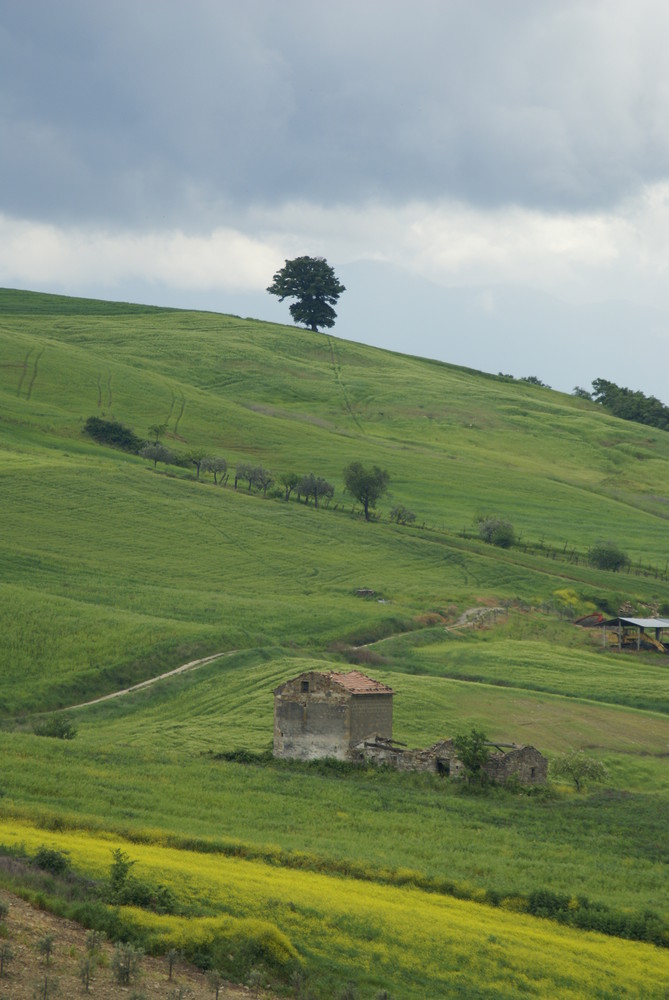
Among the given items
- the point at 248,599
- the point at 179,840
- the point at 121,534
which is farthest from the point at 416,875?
the point at 121,534

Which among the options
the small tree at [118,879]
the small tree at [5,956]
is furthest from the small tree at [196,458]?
the small tree at [5,956]

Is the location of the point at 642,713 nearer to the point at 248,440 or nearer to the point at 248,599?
the point at 248,599

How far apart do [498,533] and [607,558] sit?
31.6ft

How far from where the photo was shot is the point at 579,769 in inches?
1955

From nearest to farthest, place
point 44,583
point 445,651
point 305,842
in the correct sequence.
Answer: point 305,842 < point 445,651 < point 44,583

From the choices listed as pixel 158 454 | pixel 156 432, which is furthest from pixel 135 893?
pixel 156 432

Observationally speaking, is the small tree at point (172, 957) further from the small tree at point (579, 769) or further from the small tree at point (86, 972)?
the small tree at point (579, 769)

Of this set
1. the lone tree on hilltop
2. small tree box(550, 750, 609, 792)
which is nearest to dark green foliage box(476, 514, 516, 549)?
the lone tree on hilltop

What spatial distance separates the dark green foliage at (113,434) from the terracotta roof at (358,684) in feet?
254

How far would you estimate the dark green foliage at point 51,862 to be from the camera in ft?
86.5

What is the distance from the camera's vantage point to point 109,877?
87.1ft

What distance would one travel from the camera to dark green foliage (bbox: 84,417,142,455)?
127812mm

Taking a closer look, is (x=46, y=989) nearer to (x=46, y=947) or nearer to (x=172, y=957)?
(x=46, y=947)

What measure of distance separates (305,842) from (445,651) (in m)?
40.8
